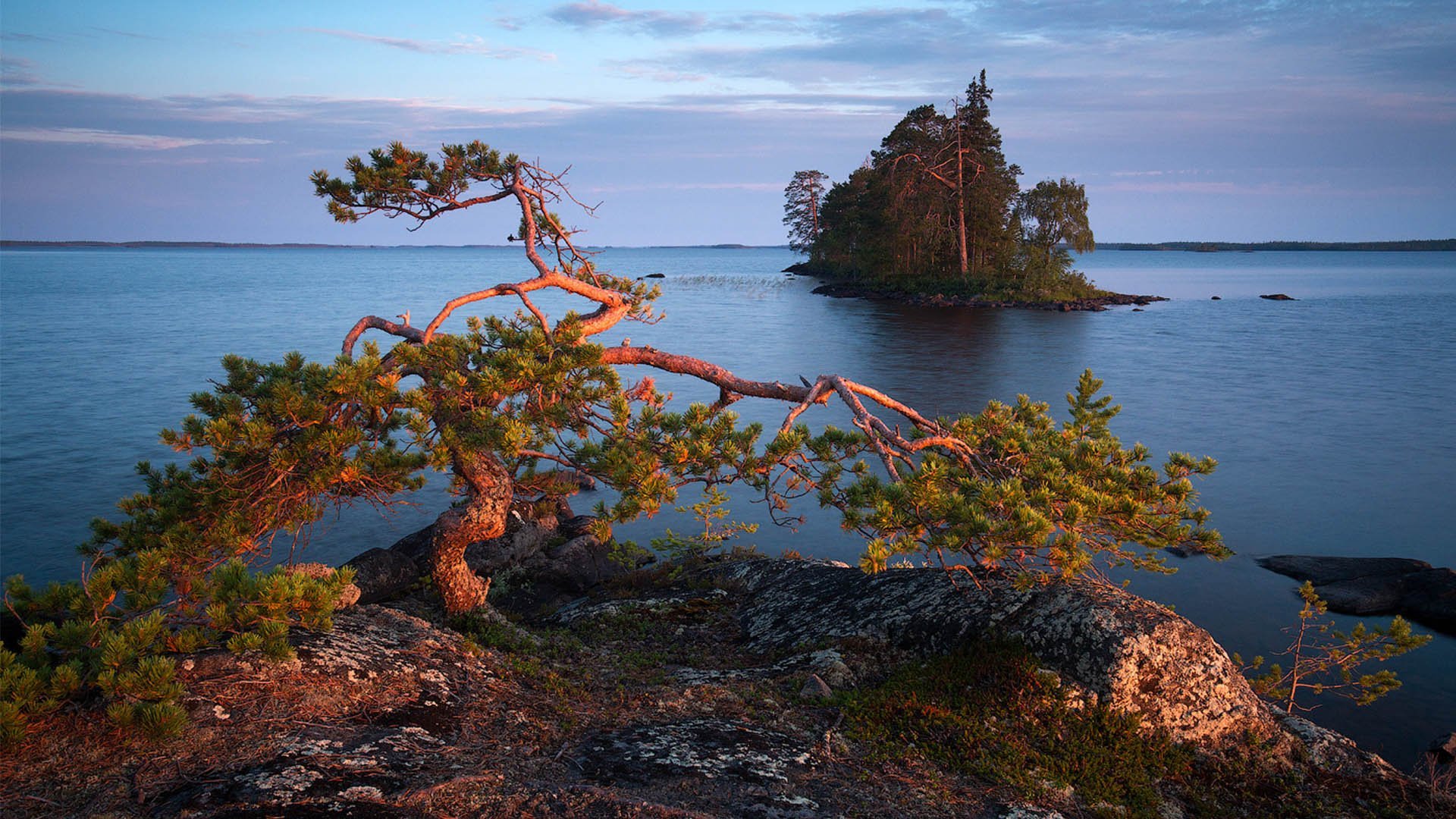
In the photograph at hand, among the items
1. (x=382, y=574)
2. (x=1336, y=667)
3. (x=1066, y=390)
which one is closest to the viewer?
(x=1336, y=667)

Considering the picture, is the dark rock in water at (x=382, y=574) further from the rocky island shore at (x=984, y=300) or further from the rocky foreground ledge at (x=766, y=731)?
the rocky island shore at (x=984, y=300)

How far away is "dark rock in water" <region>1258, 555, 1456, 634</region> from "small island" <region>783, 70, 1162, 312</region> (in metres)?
44.9

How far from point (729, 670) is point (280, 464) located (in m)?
3.59

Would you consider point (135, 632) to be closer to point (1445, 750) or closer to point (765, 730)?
point (765, 730)

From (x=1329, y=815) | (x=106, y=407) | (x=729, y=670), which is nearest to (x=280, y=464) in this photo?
(x=729, y=670)

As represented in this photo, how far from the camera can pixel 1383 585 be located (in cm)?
1125

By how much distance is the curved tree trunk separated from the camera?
7.14 meters

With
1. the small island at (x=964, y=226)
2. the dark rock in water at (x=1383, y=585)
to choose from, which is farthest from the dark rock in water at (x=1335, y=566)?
the small island at (x=964, y=226)

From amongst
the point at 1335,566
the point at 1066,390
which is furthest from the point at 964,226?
the point at 1335,566

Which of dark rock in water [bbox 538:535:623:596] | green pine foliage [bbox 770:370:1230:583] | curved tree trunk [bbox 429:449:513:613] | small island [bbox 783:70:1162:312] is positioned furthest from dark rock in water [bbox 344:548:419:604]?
small island [bbox 783:70:1162:312]

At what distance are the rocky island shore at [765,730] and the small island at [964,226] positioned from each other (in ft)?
168

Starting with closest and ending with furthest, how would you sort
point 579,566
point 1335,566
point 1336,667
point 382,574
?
point 1336,667 < point 382,574 < point 579,566 < point 1335,566

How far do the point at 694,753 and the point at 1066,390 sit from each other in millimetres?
26374

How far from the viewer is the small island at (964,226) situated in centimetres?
5962
